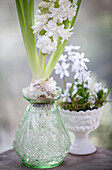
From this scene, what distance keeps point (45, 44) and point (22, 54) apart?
0.65 metres

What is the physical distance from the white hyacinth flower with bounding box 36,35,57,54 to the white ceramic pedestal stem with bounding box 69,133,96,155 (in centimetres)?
43

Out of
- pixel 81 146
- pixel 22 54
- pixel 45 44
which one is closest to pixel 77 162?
pixel 81 146

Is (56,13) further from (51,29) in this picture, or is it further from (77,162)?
(77,162)

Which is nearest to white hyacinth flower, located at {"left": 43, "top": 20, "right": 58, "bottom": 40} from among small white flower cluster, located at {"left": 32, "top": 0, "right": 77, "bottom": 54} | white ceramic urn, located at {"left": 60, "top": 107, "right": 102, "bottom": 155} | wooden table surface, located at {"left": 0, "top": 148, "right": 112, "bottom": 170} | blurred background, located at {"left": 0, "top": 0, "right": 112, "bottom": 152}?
small white flower cluster, located at {"left": 32, "top": 0, "right": 77, "bottom": 54}

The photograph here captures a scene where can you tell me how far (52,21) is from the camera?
0.88 m

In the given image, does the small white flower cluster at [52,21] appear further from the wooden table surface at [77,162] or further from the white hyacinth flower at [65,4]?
the wooden table surface at [77,162]

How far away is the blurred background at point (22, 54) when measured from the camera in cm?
149

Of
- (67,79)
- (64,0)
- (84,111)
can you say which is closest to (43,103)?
(84,111)

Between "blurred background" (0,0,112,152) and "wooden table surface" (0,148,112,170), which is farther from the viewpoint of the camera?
"blurred background" (0,0,112,152)

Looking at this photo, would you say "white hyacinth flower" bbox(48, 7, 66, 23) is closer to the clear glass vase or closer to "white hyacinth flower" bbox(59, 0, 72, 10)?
"white hyacinth flower" bbox(59, 0, 72, 10)

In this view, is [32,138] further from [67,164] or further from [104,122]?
[104,122]

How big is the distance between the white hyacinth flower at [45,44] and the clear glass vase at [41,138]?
173 mm

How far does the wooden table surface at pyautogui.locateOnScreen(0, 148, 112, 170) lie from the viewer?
98 cm

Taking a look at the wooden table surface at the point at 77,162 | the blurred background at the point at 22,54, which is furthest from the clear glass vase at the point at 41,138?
the blurred background at the point at 22,54
